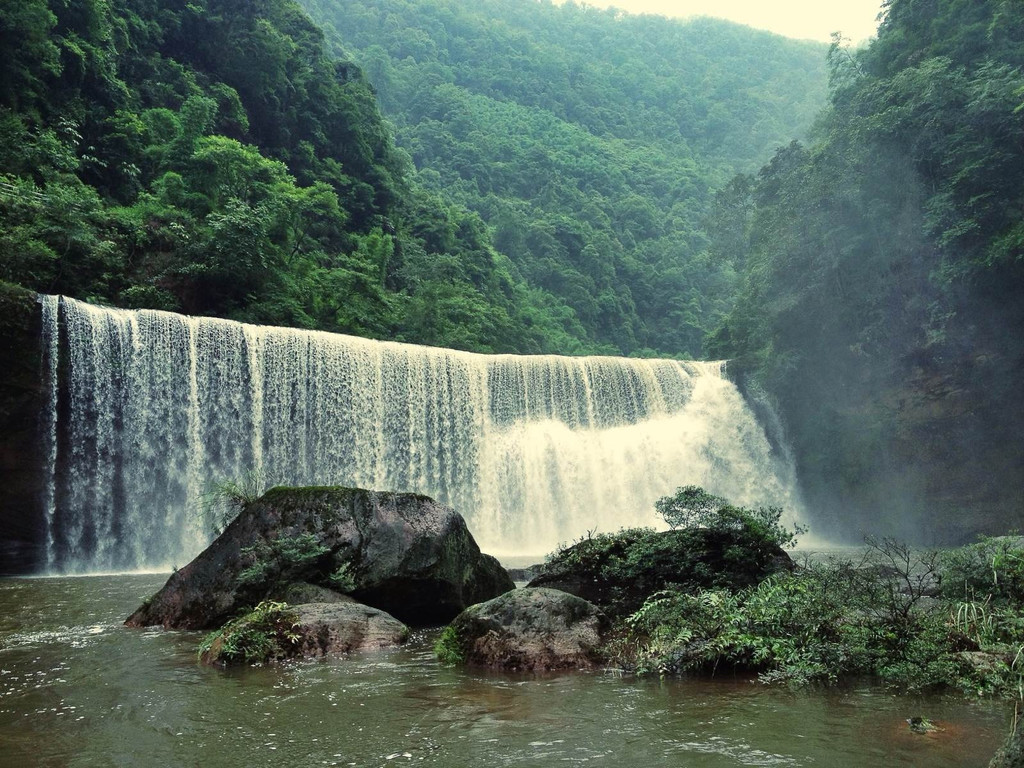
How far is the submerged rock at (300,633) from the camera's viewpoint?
648 centimetres

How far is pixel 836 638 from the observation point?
6.08 m

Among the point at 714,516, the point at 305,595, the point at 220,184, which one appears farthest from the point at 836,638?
the point at 220,184

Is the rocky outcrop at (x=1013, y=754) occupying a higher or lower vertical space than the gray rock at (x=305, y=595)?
lower

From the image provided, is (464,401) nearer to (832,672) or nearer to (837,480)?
(837,480)

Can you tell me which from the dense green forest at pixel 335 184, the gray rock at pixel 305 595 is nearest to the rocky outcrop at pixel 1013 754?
the gray rock at pixel 305 595

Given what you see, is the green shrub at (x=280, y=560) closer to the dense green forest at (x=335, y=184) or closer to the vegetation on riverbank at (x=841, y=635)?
the vegetation on riverbank at (x=841, y=635)

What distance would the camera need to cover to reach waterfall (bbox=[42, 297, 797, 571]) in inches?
659

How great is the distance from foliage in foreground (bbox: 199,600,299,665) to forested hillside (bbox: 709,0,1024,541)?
63.8ft

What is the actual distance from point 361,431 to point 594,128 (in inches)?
2519

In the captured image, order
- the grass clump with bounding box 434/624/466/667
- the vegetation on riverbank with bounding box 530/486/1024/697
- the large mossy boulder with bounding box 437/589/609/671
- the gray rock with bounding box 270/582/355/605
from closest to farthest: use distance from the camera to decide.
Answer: the vegetation on riverbank with bounding box 530/486/1024/697 < the large mossy boulder with bounding box 437/589/609/671 < the grass clump with bounding box 434/624/466/667 < the gray rock with bounding box 270/582/355/605

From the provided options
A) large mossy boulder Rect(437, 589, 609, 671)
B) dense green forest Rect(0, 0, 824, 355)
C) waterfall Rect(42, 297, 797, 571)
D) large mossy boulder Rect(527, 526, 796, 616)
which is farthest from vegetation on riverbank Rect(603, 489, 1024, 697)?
dense green forest Rect(0, 0, 824, 355)

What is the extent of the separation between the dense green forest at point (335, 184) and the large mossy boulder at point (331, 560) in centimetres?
1327

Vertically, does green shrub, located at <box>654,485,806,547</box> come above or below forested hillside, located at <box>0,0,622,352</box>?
below

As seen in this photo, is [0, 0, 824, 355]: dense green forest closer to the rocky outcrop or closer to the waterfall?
the waterfall
